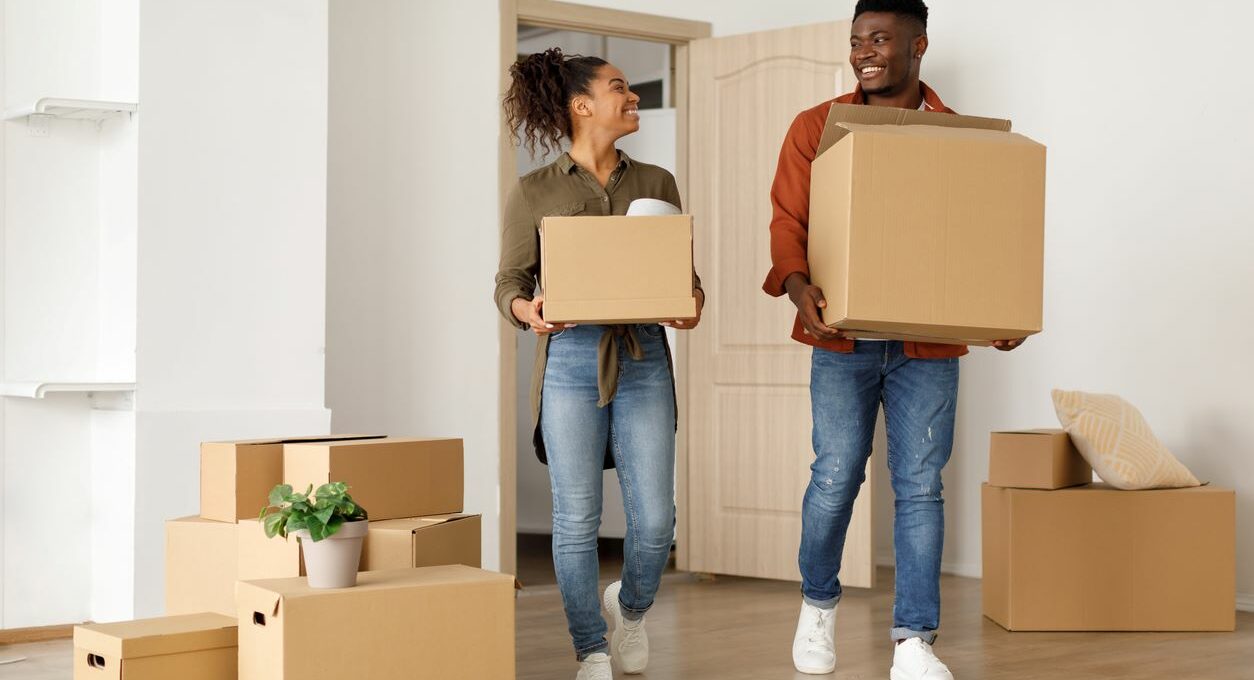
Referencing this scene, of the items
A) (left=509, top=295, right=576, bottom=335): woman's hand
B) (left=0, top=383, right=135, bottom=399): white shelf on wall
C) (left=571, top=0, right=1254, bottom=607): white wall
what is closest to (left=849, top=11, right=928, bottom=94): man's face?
(left=509, top=295, right=576, bottom=335): woman's hand

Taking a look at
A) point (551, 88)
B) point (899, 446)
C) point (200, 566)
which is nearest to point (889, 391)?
point (899, 446)

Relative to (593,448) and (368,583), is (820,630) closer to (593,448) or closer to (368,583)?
(593,448)

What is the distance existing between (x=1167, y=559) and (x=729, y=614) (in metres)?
1.10

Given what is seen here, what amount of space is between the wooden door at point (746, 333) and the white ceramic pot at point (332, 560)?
7.07ft

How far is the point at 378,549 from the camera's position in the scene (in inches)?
89.7

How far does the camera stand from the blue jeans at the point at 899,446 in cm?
238

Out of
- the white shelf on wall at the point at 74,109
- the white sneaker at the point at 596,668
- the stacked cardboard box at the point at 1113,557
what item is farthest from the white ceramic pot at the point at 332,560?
the stacked cardboard box at the point at 1113,557

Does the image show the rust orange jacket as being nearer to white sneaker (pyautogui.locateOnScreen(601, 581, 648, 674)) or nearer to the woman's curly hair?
the woman's curly hair

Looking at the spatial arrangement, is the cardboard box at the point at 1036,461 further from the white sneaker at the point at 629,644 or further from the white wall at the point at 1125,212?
the white sneaker at the point at 629,644

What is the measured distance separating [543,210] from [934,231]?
718 mm

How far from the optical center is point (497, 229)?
3.87 m

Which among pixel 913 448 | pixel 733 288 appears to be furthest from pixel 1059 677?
pixel 733 288

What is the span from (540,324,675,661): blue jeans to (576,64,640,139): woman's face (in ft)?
1.28

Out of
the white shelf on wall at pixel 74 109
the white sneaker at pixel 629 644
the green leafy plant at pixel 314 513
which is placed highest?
the white shelf on wall at pixel 74 109
